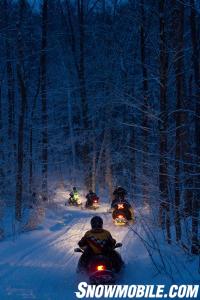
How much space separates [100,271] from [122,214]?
928cm

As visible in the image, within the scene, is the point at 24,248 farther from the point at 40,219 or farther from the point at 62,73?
the point at 62,73

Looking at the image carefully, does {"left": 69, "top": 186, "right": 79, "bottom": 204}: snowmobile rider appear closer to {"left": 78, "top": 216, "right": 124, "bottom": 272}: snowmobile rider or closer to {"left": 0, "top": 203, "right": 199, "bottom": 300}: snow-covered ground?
{"left": 0, "top": 203, "right": 199, "bottom": 300}: snow-covered ground

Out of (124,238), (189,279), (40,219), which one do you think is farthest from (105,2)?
(189,279)

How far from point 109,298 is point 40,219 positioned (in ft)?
36.1

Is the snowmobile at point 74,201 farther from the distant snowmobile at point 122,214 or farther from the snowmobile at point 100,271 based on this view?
the snowmobile at point 100,271

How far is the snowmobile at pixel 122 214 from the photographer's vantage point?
685 inches

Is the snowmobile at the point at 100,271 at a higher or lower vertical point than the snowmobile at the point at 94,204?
higher

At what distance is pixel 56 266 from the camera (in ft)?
35.2

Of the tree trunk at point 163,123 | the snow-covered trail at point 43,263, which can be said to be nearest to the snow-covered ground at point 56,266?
the snow-covered trail at point 43,263

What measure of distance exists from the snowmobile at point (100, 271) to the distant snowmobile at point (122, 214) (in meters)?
8.55

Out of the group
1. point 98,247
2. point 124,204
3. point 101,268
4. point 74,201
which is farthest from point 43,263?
point 74,201

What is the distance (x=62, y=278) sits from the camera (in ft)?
31.5

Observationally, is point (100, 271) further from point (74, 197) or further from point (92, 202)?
point (74, 197)

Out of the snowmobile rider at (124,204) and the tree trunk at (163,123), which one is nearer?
the tree trunk at (163,123)
